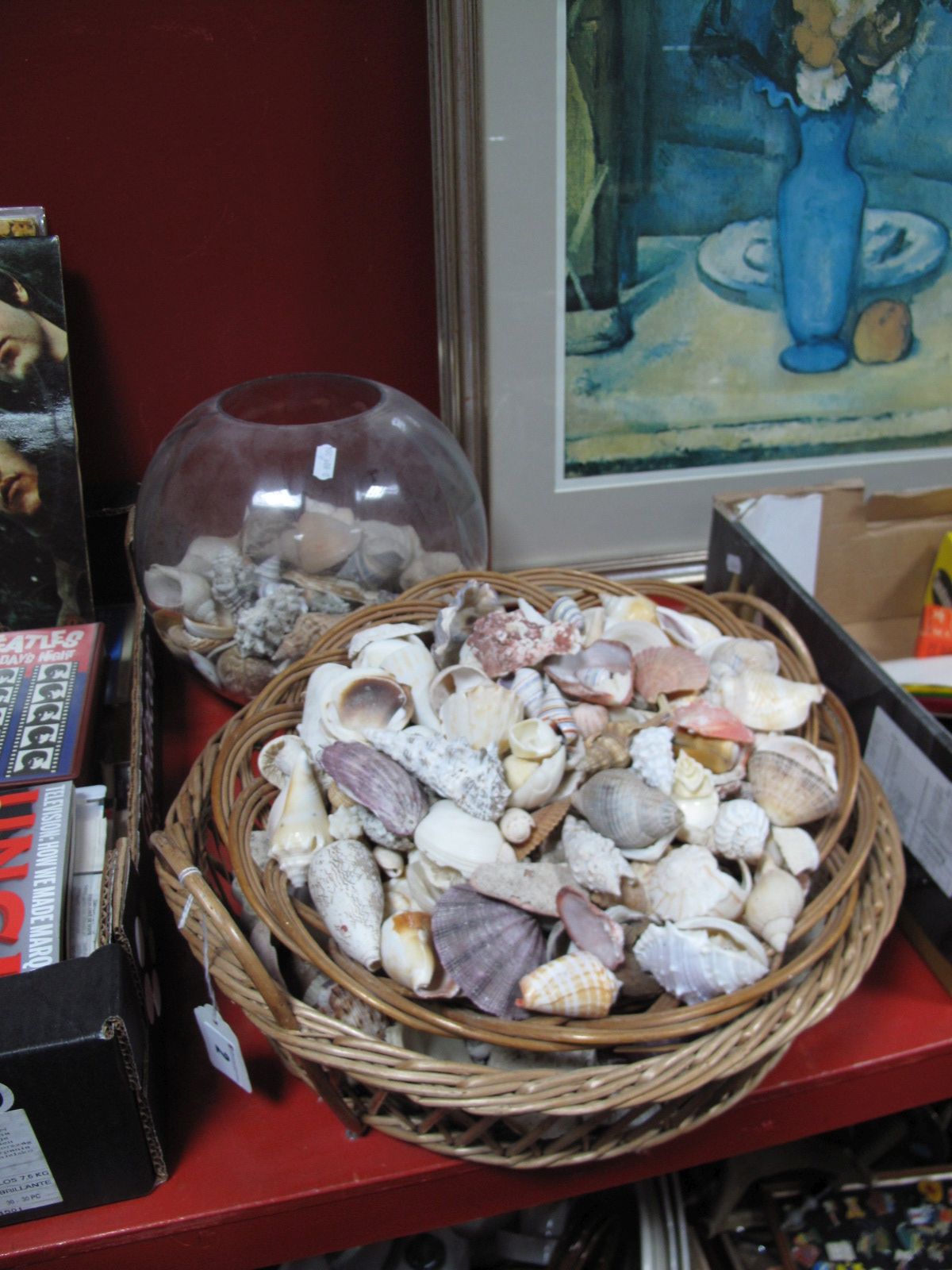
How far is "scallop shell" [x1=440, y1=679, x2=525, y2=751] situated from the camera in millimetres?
630

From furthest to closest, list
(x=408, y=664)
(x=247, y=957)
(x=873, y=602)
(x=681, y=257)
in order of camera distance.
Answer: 1. (x=873, y=602)
2. (x=681, y=257)
3. (x=408, y=664)
4. (x=247, y=957)

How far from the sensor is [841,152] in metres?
0.90

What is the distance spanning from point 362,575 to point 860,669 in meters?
0.43

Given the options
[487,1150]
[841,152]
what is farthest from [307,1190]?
[841,152]

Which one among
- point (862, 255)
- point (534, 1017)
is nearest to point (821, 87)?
point (862, 255)

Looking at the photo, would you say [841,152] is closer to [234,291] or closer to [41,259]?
[234,291]

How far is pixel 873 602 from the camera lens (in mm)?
1075

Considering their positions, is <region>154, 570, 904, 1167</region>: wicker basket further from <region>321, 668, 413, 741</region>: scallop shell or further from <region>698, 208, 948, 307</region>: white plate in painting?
<region>698, 208, 948, 307</region>: white plate in painting

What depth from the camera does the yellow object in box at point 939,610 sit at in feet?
3.33

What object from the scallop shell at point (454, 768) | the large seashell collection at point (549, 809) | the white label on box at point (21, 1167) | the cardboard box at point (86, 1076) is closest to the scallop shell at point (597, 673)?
the large seashell collection at point (549, 809)

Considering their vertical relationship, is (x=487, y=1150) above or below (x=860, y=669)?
below

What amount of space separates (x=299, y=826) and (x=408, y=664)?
15 cm

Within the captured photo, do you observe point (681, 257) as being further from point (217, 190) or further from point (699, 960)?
point (699, 960)

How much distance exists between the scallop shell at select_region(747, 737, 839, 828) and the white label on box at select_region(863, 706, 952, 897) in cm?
8
